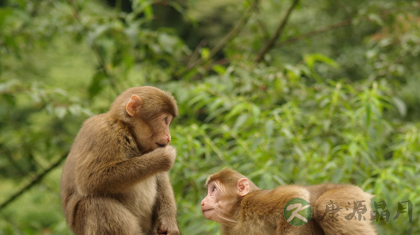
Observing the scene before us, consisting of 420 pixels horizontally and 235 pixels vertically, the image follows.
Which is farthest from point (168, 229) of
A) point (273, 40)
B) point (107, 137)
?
point (273, 40)

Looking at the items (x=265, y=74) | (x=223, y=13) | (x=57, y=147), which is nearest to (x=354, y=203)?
(x=265, y=74)

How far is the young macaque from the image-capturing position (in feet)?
7.70

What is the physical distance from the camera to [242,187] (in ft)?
9.11

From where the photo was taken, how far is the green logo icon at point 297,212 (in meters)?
2.28

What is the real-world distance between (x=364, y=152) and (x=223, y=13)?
7.38 metres

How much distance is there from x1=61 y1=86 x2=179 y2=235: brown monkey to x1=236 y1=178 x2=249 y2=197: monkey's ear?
0.46 meters

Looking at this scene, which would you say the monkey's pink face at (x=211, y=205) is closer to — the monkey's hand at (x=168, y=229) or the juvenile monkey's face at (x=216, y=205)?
the juvenile monkey's face at (x=216, y=205)

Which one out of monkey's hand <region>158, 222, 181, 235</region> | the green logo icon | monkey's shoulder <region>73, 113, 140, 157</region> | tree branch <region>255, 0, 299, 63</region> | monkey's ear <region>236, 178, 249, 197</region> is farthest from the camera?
tree branch <region>255, 0, 299, 63</region>

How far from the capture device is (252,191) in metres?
2.78

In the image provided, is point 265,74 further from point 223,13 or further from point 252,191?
point 223,13

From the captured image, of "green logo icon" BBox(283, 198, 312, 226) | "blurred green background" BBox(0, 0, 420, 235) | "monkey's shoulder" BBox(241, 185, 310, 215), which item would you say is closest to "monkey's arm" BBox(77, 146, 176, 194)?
"monkey's shoulder" BBox(241, 185, 310, 215)

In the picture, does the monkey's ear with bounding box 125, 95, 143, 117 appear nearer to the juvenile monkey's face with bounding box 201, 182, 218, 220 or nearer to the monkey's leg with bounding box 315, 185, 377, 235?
the juvenile monkey's face with bounding box 201, 182, 218, 220

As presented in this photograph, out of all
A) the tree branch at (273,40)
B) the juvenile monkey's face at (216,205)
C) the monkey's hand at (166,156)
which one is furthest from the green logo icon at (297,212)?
the tree branch at (273,40)

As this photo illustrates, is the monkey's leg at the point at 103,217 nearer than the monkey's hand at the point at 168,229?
Yes
